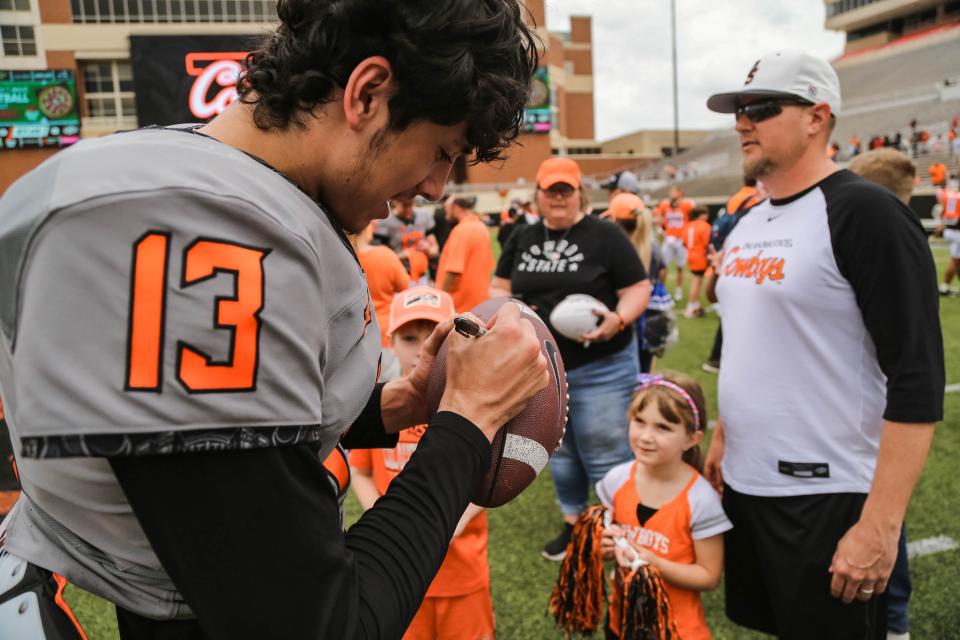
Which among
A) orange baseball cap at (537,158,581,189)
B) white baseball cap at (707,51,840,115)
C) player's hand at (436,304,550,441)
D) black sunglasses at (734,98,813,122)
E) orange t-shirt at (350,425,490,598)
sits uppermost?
white baseball cap at (707,51,840,115)

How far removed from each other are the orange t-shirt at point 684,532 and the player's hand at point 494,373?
1.48m

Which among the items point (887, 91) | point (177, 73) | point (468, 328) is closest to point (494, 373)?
point (468, 328)

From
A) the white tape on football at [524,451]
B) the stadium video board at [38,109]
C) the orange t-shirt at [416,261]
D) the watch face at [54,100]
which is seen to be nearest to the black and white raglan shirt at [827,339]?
the white tape on football at [524,451]

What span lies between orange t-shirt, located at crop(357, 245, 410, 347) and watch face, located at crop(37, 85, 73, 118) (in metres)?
26.2

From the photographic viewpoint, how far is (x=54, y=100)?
25.5m

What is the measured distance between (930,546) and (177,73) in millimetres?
13294

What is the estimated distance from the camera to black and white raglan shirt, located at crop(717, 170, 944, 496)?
1786 mm

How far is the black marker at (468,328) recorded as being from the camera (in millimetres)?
1167

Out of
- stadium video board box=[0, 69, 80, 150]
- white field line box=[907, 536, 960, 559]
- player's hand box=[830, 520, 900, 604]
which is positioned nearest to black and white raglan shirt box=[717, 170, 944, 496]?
player's hand box=[830, 520, 900, 604]

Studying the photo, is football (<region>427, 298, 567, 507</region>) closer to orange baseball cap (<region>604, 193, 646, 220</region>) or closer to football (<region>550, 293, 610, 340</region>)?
football (<region>550, 293, 610, 340</region>)

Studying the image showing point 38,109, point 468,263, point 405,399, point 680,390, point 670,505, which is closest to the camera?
point 405,399

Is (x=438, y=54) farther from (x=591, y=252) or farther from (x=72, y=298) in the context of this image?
(x=591, y=252)

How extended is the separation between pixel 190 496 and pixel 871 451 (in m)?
1.93

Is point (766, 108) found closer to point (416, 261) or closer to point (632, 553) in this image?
point (632, 553)
